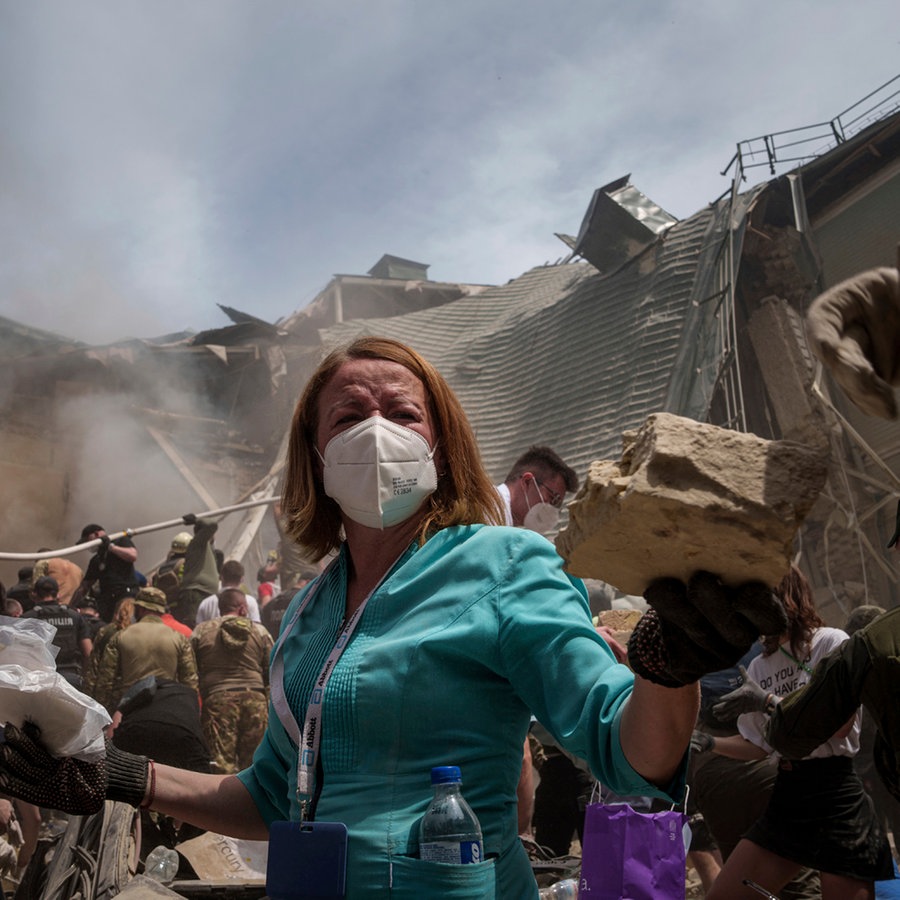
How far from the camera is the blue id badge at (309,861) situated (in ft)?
5.13

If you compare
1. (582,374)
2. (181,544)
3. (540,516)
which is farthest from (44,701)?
(582,374)

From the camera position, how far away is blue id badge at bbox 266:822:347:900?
1.56 meters

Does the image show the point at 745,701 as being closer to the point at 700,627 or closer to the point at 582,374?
the point at 700,627

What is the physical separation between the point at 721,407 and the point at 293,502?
32.5 ft

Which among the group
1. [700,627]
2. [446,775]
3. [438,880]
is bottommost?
[438,880]

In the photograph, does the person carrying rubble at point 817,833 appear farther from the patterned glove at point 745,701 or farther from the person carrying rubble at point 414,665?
the person carrying rubble at point 414,665

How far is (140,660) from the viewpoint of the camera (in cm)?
634

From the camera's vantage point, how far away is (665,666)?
1.31 meters

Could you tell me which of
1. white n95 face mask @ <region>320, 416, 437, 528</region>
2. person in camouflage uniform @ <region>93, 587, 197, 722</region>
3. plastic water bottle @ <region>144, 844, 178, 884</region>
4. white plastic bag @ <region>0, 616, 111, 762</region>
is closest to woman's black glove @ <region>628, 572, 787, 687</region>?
white n95 face mask @ <region>320, 416, 437, 528</region>

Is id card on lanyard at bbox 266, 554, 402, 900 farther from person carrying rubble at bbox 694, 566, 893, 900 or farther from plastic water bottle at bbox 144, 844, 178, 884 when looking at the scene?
person carrying rubble at bbox 694, 566, 893, 900

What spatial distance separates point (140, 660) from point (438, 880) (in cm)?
534

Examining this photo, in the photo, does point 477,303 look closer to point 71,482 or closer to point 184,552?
point 71,482

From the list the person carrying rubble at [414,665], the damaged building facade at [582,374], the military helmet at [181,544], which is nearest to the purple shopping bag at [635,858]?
the person carrying rubble at [414,665]

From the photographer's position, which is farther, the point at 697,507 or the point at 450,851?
the point at 450,851
